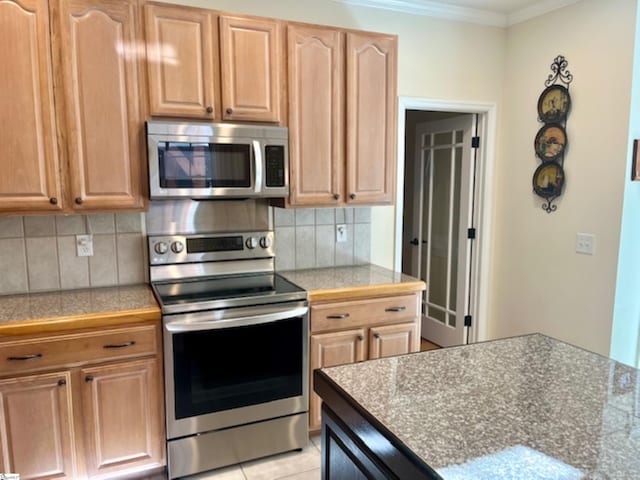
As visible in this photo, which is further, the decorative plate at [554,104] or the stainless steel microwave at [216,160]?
the decorative plate at [554,104]

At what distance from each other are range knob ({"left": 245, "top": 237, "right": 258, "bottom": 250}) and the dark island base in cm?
154

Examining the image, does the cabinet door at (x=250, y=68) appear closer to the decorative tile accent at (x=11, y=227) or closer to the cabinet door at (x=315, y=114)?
the cabinet door at (x=315, y=114)

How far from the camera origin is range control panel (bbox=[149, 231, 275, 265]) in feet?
8.66

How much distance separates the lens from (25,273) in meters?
2.46

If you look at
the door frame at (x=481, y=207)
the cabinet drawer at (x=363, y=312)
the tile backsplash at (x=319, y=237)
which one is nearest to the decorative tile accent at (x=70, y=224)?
the tile backsplash at (x=319, y=237)

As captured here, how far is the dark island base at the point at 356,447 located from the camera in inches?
38.8

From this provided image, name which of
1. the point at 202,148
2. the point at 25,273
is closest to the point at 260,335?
the point at 202,148

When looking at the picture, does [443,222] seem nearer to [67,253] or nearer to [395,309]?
[395,309]

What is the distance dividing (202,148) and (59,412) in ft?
4.57

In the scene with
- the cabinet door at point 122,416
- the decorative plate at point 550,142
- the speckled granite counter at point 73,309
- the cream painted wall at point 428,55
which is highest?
the cream painted wall at point 428,55

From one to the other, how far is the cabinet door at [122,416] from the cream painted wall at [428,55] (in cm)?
176

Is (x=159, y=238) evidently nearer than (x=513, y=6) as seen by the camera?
Yes

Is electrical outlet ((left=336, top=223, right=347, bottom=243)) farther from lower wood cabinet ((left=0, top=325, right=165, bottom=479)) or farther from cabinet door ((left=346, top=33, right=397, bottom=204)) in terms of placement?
lower wood cabinet ((left=0, top=325, right=165, bottom=479))

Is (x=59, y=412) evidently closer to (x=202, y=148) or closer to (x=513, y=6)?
(x=202, y=148)
